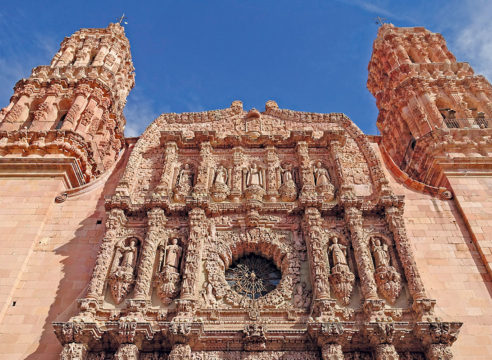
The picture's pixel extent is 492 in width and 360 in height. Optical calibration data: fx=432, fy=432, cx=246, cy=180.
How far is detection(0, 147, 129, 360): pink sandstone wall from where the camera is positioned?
33.0 ft

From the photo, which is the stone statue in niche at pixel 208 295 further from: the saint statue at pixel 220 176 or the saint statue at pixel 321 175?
the saint statue at pixel 321 175

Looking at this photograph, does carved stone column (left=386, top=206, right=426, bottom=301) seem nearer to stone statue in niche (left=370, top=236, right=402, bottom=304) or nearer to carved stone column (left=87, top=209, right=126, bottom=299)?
stone statue in niche (left=370, top=236, right=402, bottom=304)

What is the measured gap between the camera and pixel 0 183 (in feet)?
43.7

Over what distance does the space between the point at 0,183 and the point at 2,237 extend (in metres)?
2.32

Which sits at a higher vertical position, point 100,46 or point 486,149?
point 100,46

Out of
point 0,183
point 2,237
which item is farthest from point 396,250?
point 0,183

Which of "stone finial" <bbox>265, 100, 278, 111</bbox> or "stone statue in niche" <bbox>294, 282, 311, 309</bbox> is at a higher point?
"stone finial" <bbox>265, 100, 278, 111</bbox>

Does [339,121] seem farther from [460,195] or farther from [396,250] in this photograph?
[396,250]

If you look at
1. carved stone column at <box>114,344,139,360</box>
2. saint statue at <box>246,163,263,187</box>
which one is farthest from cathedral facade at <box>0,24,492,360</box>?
saint statue at <box>246,163,263,187</box>

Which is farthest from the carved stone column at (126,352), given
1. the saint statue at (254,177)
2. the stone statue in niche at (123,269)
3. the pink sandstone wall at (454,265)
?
the pink sandstone wall at (454,265)

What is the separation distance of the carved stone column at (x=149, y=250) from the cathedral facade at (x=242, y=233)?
0.17 feet

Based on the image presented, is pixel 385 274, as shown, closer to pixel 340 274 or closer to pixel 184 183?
pixel 340 274

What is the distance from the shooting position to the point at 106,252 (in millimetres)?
11031

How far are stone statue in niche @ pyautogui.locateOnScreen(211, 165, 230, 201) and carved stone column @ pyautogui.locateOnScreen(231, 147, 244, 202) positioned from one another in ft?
0.75
